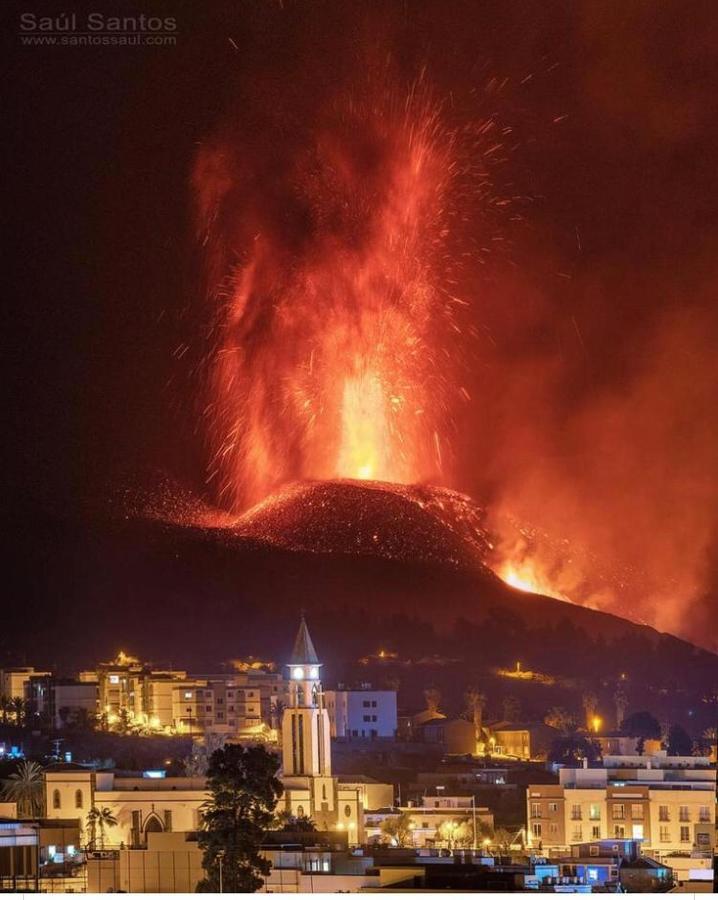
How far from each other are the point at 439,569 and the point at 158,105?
38.3ft

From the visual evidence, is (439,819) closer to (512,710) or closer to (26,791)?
(26,791)

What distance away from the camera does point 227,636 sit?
4062 cm

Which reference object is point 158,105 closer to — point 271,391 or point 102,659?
point 271,391

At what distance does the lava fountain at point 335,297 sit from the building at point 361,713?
3.52 metres

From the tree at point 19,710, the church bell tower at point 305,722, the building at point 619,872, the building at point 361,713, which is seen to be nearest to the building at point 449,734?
the building at point 361,713

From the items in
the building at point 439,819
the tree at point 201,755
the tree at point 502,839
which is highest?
the tree at point 201,755

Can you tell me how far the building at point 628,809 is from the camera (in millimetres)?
28766

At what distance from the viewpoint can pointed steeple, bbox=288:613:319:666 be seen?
36312 mm

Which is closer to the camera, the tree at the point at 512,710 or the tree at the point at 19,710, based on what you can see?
the tree at the point at 19,710

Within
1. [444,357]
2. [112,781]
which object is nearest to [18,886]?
[112,781]

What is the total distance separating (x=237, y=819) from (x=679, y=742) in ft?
43.5

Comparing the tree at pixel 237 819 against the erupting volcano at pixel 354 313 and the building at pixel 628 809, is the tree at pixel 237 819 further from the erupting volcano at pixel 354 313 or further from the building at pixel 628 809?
the erupting volcano at pixel 354 313

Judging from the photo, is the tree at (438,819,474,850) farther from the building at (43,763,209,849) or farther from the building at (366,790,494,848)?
the building at (43,763,209,849)

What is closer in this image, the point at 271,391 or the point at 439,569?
the point at 271,391
